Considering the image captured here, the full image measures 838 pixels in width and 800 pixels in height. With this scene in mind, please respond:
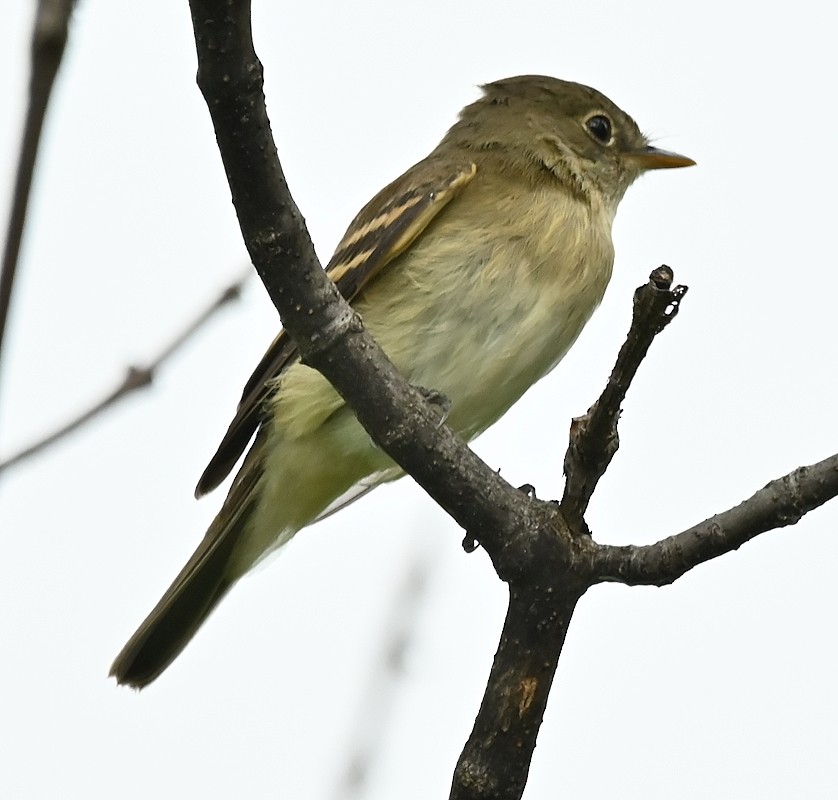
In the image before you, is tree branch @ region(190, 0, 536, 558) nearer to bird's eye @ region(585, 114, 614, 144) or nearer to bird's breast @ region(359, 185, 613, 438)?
bird's breast @ region(359, 185, 613, 438)

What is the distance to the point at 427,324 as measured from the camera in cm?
574

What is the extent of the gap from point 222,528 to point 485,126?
245cm

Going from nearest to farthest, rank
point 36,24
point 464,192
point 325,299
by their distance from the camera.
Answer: point 36,24
point 325,299
point 464,192

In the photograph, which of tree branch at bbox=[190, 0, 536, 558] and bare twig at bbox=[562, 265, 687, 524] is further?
bare twig at bbox=[562, 265, 687, 524]

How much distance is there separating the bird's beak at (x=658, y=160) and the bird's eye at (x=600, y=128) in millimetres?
147

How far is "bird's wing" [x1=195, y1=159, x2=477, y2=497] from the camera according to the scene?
590 centimetres

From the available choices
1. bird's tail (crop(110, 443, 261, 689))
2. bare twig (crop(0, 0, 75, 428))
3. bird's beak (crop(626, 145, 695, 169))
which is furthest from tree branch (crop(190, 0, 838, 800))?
bird's beak (crop(626, 145, 695, 169))

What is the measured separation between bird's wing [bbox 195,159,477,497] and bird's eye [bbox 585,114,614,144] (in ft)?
4.22

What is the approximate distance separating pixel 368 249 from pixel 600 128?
209 centimetres

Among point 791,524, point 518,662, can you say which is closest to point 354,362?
point 518,662

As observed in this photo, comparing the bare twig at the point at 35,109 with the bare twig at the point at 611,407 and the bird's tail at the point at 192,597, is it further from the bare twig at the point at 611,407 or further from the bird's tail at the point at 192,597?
the bird's tail at the point at 192,597

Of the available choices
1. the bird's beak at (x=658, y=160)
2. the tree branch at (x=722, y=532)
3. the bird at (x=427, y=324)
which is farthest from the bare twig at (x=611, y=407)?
the bird's beak at (x=658, y=160)

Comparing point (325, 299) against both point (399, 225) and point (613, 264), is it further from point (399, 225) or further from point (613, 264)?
point (613, 264)

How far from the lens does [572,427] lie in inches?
164
